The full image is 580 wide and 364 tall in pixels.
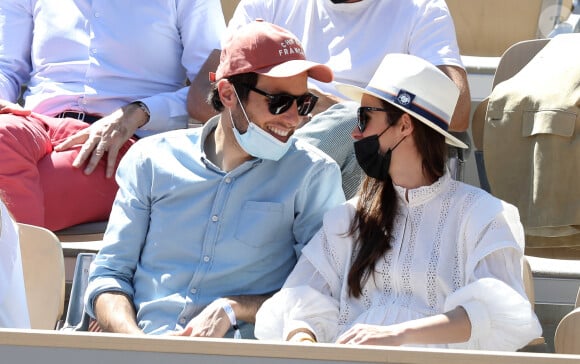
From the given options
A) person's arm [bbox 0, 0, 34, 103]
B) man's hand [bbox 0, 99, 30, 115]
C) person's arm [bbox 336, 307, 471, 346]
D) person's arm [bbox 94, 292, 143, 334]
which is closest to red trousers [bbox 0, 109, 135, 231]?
man's hand [bbox 0, 99, 30, 115]

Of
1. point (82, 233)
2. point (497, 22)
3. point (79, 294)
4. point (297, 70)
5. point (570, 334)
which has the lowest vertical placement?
point (82, 233)

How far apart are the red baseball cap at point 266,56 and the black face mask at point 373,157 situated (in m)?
0.29

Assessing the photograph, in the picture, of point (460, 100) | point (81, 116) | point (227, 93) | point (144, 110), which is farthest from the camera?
point (81, 116)

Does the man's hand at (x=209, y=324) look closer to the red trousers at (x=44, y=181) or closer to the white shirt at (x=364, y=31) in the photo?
the red trousers at (x=44, y=181)

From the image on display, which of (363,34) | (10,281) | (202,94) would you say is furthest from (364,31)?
(10,281)

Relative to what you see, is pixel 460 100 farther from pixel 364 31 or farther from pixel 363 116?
pixel 363 116

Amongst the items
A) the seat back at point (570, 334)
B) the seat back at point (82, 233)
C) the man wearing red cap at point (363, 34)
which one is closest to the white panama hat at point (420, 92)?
the seat back at point (570, 334)

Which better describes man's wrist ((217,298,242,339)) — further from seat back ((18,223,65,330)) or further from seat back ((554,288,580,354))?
seat back ((554,288,580,354))

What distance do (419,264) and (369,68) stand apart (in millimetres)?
1311

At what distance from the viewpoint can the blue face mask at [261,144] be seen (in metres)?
2.99

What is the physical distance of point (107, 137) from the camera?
3.73 metres

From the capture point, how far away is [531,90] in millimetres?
3605

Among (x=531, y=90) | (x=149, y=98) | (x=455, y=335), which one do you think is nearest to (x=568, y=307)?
(x=531, y=90)

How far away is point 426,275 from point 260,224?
1.62ft
